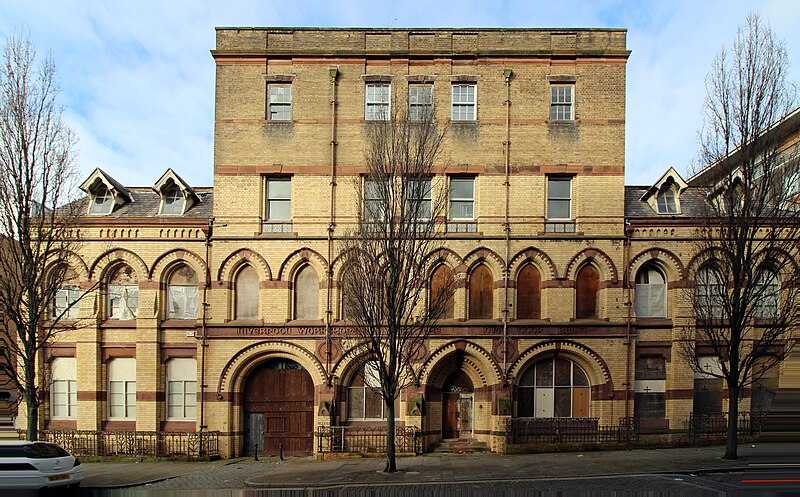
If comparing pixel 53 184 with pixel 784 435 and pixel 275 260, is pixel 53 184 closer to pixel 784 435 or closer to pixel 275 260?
pixel 275 260

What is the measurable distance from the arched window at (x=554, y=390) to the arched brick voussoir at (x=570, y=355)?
366 mm

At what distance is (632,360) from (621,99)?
1060cm

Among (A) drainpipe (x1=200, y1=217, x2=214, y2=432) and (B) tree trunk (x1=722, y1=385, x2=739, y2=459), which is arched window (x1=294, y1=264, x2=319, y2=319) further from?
(B) tree trunk (x1=722, y1=385, x2=739, y2=459)

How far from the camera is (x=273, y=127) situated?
23.6 metres

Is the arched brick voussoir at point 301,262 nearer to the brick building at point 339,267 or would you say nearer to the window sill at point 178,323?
the brick building at point 339,267

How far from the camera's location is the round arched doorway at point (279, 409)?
22750mm

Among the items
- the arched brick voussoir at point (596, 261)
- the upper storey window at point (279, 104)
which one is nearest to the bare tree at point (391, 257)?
the upper storey window at point (279, 104)

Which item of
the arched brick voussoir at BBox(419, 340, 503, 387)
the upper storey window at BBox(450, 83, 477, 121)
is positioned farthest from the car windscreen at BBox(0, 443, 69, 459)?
the upper storey window at BBox(450, 83, 477, 121)

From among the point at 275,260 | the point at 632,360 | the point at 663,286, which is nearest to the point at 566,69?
the point at 663,286

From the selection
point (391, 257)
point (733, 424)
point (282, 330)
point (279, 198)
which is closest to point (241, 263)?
point (279, 198)

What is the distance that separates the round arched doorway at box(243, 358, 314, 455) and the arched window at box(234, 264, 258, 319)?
2.16 metres

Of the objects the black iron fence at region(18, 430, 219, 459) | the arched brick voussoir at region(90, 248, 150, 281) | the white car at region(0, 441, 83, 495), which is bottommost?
the black iron fence at region(18, 430, 219, 459)

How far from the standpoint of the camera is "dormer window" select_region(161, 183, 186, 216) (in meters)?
24.7

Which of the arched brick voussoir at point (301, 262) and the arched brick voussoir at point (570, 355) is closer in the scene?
the arched brick voussoir at point (570, 355)
